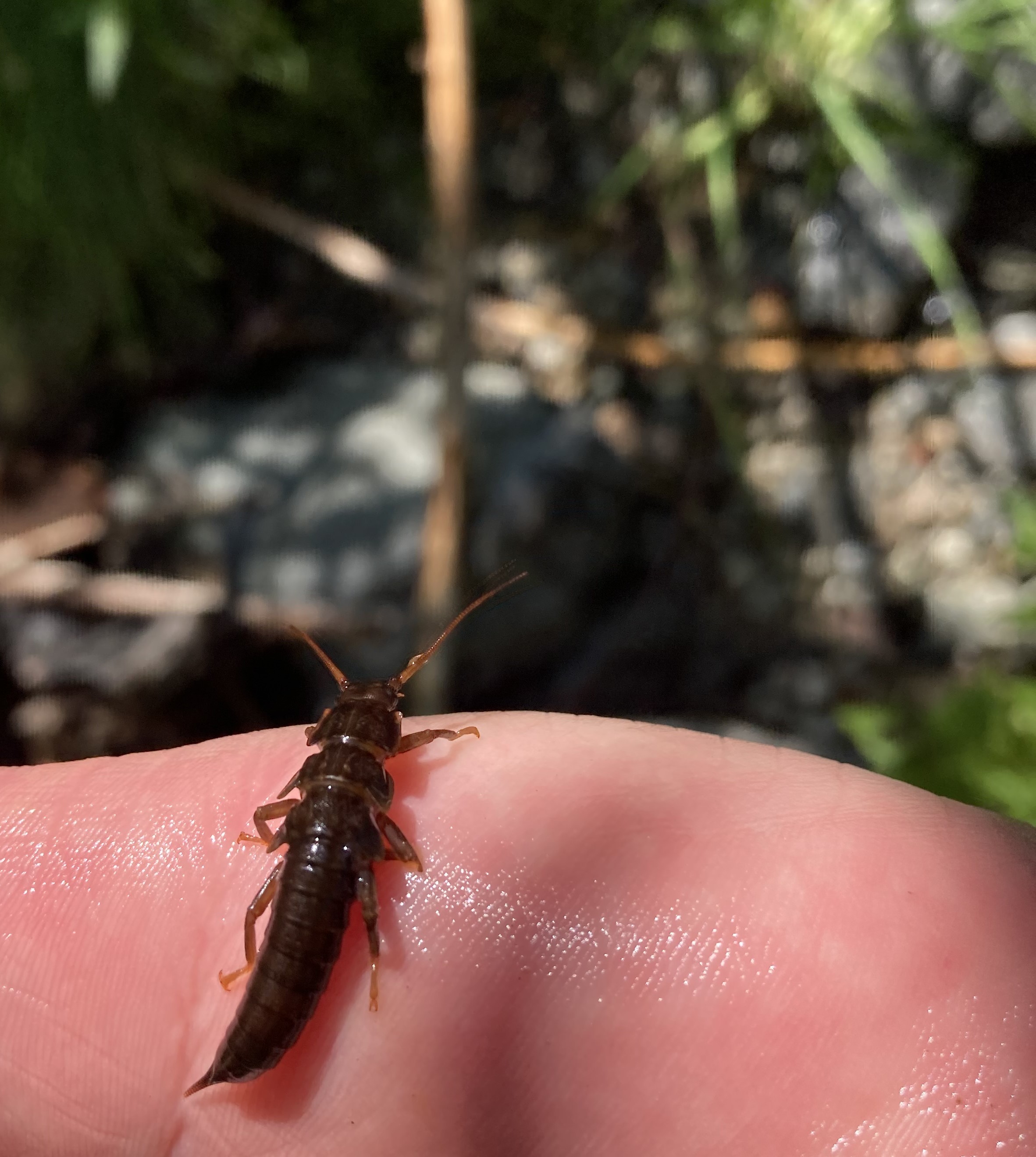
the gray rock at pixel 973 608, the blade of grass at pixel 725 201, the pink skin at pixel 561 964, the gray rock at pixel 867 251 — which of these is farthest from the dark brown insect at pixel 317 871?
the gray rock at pixel 867 251

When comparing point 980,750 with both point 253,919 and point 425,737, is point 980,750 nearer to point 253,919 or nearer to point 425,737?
point 425,737

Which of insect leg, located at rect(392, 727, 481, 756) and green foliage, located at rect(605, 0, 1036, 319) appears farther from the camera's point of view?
green foliage, located at rect(605, 0, 1036, 319)

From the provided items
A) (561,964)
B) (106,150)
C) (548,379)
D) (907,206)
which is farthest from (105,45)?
(561,964)

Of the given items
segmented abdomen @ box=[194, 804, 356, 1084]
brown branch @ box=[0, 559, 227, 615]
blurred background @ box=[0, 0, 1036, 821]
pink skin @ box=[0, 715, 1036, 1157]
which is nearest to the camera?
pink skin @ box=[0, 715, 1036, 1157]

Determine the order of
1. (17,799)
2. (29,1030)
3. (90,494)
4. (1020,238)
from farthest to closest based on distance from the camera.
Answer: (90,494), (1020,238), (17,799), (29,1030)

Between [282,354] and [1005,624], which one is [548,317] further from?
[1005,624]

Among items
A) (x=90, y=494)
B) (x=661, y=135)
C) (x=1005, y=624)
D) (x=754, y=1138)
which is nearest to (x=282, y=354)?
(x=90, y=494)

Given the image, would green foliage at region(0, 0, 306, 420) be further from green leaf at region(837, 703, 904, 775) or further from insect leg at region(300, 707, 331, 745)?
green leaf at region(837, 703, 904, 775)

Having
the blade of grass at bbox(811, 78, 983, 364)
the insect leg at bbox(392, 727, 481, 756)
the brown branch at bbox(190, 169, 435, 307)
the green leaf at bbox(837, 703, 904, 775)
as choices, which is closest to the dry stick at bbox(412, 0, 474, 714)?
the brown branch at bbox(190, 169, 435, 307)
